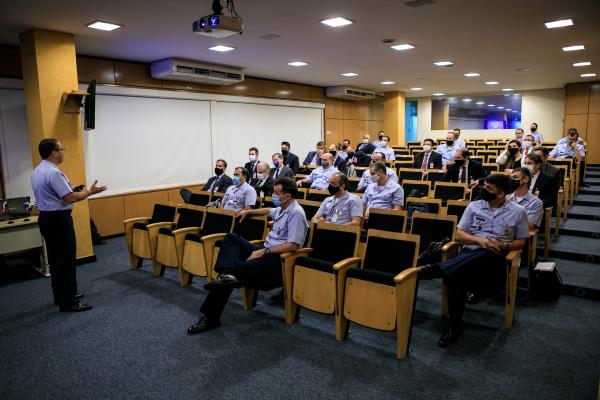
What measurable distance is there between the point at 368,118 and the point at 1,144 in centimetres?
1104

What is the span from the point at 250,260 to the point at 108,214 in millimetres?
4864

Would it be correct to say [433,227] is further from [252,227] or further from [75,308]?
[75,308]

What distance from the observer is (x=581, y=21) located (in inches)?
225

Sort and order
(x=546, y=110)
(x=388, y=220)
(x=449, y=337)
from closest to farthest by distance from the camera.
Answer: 1. (x=449, y=337)
2. (x=388, y=220)
3. (x=546, y=110)

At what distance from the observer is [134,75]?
798cm

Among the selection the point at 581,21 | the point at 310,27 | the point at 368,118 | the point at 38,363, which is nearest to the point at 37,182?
the point at 38,363

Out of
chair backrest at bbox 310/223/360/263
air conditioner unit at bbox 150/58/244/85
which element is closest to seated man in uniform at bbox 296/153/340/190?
air conditioner unit at bbox 150/58/244/85

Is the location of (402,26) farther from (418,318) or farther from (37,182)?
(37,182)

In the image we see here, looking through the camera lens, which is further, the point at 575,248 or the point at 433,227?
the point at 575,248

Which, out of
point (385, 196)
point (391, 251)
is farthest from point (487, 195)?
point (385, 196)

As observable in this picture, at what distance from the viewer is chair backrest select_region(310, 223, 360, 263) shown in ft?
12.1

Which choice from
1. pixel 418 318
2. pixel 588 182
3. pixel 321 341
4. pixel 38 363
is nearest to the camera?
pixel 38 363

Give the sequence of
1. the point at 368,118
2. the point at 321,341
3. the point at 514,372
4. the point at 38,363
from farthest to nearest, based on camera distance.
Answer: the point at 368,118
the point at 321,341
the point at 38,363
the point at 514,372

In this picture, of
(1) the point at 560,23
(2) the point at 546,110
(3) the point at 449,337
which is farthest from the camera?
(2) the point at 546,110
